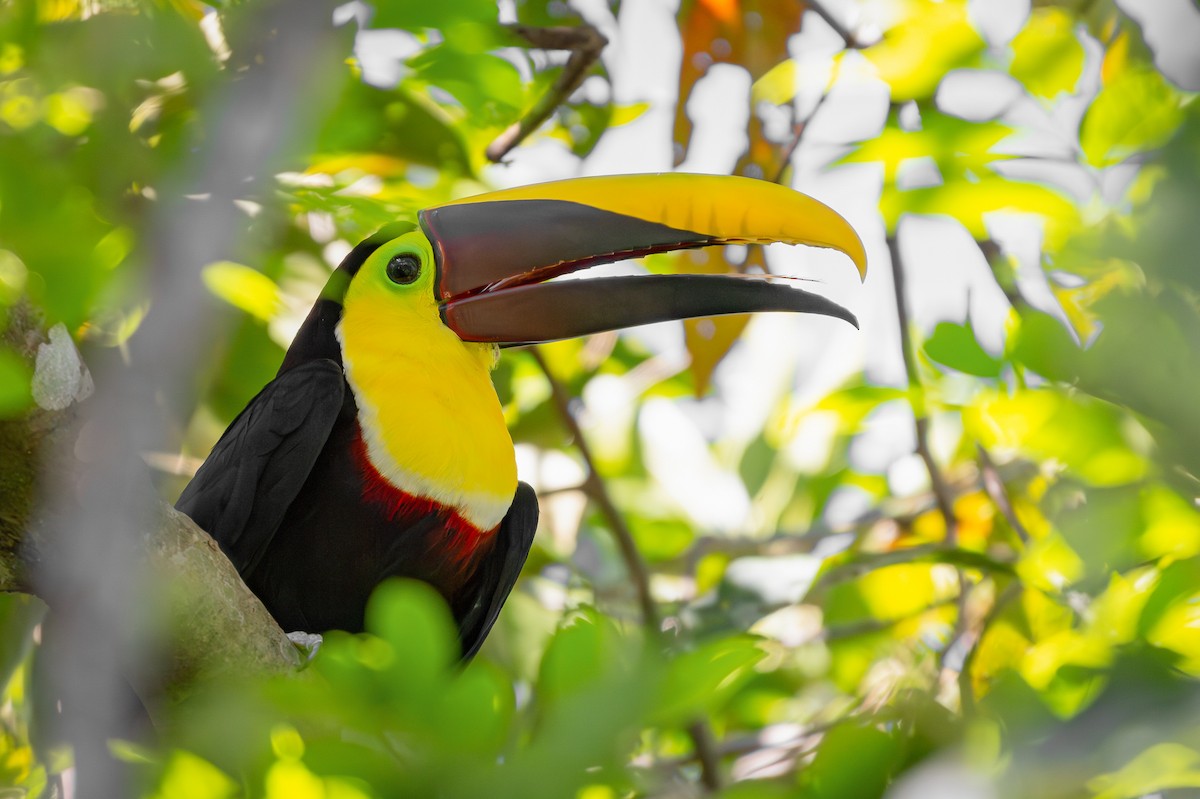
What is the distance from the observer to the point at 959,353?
2.01 m

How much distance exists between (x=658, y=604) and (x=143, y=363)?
107 inches

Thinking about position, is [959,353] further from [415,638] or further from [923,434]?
[923,434]

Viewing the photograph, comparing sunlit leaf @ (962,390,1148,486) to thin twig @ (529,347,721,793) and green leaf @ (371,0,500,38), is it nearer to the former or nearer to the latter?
green leaf @ (371,0,500,38)

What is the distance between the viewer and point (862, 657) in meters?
4.36

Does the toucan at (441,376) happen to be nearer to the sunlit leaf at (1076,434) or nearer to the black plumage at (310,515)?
the black plumage at (310,515)

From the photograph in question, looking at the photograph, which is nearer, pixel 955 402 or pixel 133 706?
pixel 133 706

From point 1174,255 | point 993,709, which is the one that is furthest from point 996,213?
point 993,709

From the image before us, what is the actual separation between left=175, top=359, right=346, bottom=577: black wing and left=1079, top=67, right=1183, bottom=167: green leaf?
72.3 inches

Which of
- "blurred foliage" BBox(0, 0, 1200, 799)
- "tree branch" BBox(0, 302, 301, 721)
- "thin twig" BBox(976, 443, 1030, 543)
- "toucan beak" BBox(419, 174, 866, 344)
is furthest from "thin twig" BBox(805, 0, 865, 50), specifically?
"tree branch" BBox(0, 302, 301, 721)

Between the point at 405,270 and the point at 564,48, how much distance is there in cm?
86

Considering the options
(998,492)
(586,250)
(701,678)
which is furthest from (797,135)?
(701,678)

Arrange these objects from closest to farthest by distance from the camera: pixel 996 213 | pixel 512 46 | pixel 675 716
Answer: pixel 675 716 < pixel 996 213 < pixel 512 46

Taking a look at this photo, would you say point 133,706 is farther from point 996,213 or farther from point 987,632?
point 987,632

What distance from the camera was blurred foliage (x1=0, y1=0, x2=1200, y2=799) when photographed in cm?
135
